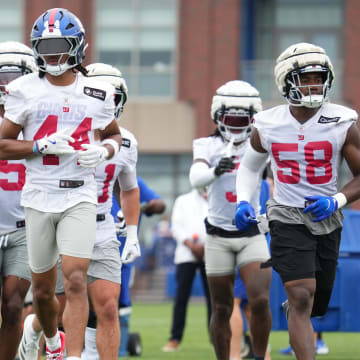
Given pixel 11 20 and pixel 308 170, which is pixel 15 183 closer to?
pixel 308 170

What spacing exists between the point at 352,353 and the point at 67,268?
20.4ft

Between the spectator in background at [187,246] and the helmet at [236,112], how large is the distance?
4528 mm

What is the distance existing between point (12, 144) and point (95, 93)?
0.63m

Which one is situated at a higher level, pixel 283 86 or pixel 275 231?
pixel 283 86

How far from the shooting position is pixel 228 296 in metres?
8.97

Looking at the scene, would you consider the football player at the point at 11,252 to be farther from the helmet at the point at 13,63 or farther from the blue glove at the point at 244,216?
the blue glove at the point at 244,216

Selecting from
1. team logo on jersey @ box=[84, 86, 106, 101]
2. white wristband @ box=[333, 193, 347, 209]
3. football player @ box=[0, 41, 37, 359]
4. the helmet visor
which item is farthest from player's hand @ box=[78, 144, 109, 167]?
white wristband @ box=[333, 193, 347, 209]

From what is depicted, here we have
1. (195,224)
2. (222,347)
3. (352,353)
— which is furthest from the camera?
(195,224)

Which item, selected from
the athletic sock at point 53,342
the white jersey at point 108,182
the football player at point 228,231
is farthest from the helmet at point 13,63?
the athletic sock at point 53,342

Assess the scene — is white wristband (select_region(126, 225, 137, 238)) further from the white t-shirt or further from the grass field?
the white t-shirt

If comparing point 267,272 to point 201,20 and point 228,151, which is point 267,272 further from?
point 201,20

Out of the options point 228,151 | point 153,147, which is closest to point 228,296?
point 228,151

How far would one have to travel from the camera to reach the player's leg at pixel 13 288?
7.90 meters

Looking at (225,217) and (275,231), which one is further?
(225,217)
